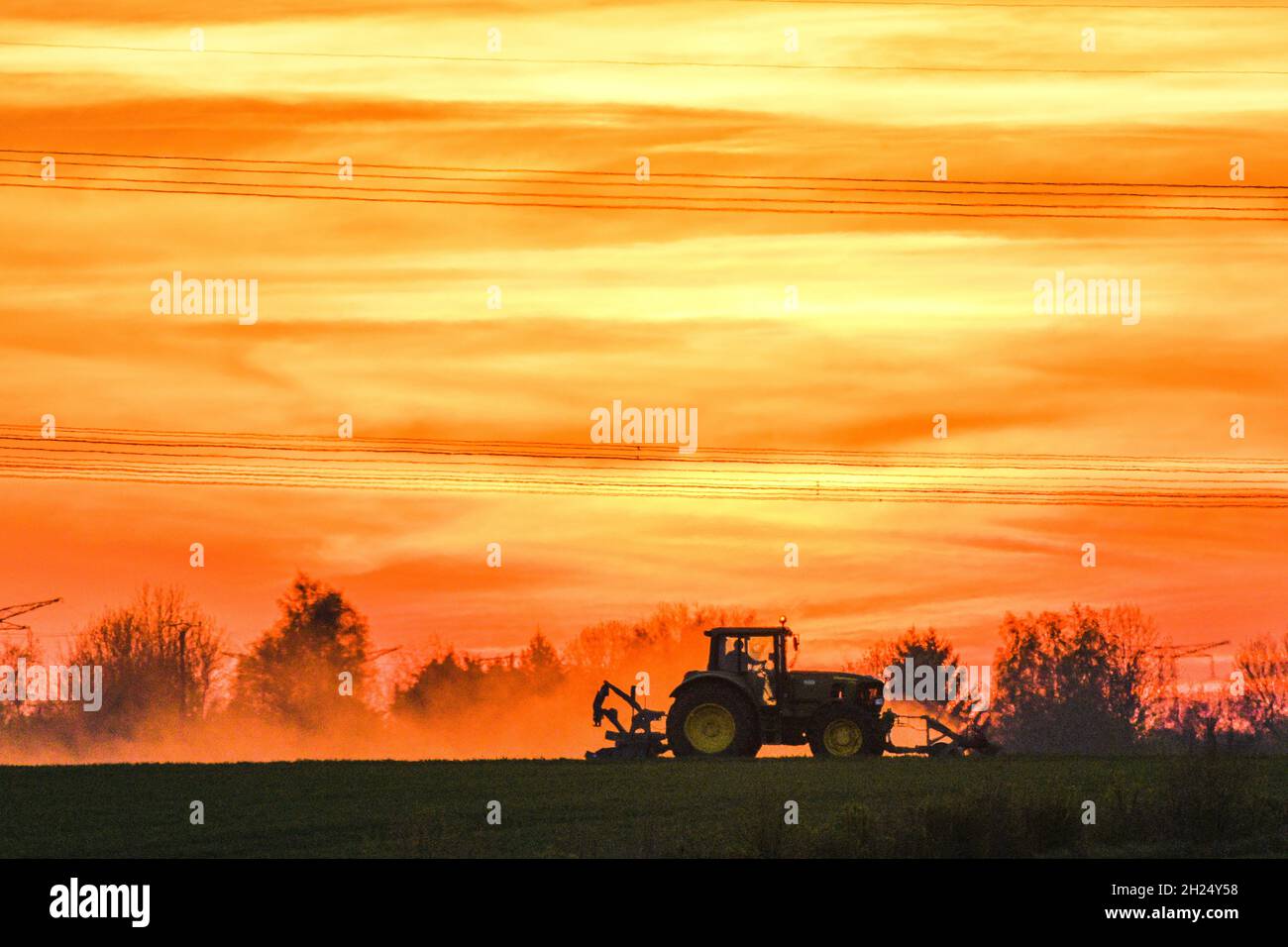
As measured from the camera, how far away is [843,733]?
33.9m

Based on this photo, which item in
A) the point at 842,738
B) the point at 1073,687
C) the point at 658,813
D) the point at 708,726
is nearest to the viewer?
the point at 658,813

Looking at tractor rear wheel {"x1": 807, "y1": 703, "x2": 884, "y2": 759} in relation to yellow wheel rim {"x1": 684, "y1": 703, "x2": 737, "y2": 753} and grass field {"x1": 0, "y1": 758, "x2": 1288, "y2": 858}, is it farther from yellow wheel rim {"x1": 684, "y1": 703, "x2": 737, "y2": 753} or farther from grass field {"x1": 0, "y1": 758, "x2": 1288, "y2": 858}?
grass field {"x1": 0, "y1": 758, "x2": 1288, "y2": 858}

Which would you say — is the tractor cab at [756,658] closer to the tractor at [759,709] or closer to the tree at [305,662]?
the tractor at [759,709]

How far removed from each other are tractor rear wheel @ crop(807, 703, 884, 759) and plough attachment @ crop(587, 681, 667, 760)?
3024 millimetres

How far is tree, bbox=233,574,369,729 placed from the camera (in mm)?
97875

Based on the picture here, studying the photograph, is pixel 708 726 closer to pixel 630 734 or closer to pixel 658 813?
pixel 630 734

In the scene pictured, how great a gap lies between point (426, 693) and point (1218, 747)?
86.8 meters

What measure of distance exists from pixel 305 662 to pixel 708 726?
68.4 m

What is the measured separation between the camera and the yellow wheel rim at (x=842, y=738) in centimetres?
3378

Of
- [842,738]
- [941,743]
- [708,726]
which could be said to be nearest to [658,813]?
[708,726]

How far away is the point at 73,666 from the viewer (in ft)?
312

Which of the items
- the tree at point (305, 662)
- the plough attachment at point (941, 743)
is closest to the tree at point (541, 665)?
the tree at point (305, 662)
